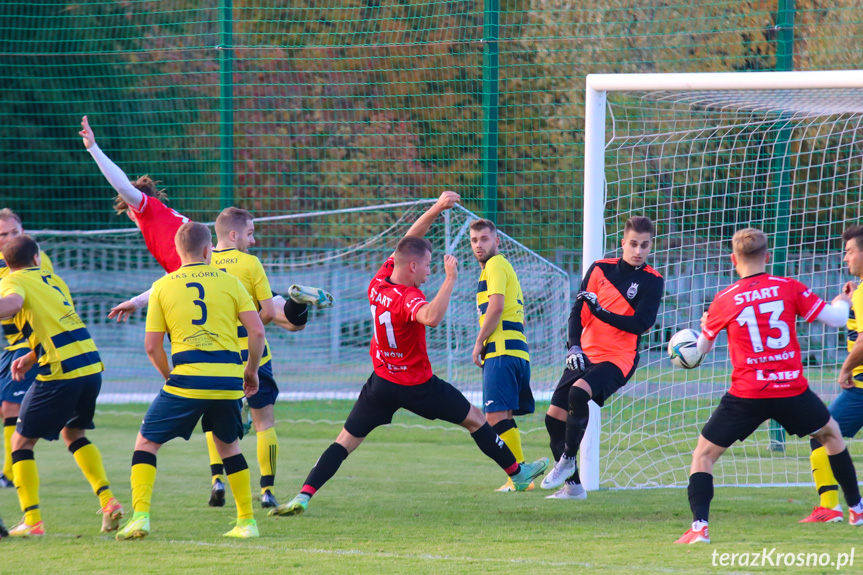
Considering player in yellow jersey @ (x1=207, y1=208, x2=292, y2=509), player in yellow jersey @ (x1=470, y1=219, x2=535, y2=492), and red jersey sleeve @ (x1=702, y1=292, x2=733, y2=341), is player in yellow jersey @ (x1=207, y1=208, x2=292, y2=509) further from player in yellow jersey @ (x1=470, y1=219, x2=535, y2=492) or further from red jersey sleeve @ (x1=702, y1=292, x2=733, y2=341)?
red jersey sleeve @ (x1=702, y1=292, x2=733, y2=341)

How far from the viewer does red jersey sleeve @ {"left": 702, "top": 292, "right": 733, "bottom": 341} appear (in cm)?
498

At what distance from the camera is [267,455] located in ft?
20.7

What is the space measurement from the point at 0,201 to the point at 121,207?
980 centimetres

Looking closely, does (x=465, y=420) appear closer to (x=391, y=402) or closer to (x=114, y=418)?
(x=391, y=402)

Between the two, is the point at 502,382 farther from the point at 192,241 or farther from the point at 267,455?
the point at 192,241

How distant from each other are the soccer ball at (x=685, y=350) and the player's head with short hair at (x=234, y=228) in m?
2.75

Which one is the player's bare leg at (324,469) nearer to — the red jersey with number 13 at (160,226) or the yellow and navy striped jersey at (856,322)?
the red jersey with number 13 at (160,226)

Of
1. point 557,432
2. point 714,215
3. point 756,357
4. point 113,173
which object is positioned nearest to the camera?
point 756,357

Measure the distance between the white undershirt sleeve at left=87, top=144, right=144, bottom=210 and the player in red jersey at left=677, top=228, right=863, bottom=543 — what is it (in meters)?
3.65

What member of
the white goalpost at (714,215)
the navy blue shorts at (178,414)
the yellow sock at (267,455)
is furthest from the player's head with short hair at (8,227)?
the white goalpost at (714,215)

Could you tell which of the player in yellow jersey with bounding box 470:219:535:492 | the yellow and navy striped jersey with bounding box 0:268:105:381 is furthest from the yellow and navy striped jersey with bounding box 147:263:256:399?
the player in yellow jersey with bounding box 470:219:535:492

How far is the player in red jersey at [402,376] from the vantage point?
568 centimetres

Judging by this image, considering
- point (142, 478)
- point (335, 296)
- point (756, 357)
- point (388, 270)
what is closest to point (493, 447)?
point (388, 270)

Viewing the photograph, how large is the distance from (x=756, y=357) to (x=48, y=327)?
3.93 meters
